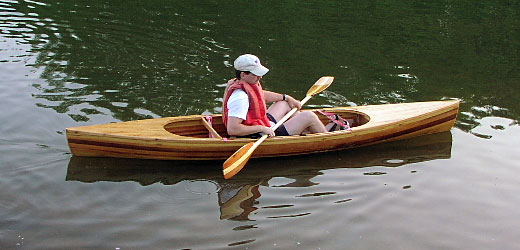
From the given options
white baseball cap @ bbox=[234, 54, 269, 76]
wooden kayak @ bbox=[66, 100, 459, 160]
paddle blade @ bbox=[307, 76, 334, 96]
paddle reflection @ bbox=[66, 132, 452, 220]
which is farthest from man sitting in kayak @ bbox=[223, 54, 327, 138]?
paddle blade @ bbox=[307, 76, 334, 96]

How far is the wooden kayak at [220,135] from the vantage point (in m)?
6.23

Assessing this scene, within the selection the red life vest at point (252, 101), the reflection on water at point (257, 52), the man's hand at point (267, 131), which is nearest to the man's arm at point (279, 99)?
the red life vest at point (252, 101)

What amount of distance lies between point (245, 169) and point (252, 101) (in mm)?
723

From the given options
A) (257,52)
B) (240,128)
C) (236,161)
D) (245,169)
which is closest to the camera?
(236,161)

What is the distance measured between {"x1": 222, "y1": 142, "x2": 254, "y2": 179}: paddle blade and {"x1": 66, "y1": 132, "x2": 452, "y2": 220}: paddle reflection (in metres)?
0.23

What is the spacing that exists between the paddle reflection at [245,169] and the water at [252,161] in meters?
0.02

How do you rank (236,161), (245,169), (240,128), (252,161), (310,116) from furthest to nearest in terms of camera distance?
(310,116), (252,161), (245,169), (240,128), (236,161)

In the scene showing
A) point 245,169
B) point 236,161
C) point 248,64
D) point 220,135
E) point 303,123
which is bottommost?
point 245,169

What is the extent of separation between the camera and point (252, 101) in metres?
6.30

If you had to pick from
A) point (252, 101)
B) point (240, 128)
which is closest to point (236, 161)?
point (240, 128)

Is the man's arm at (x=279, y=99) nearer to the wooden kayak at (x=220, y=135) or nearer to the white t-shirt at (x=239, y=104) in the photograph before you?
the wooden kayak at (x=220, y=135)

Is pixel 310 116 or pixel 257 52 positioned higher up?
pixel 310 116

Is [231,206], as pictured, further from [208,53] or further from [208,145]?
[208,53]

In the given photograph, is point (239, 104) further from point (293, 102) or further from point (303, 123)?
point (293, 102)
